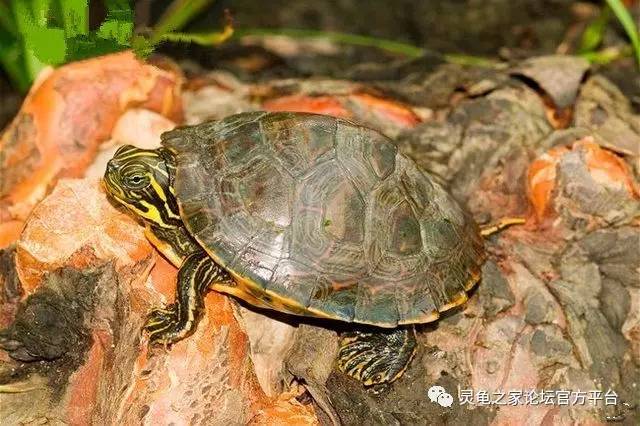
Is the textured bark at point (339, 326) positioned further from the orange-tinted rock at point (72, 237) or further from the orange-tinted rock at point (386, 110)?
the orange-tinted rock at point (386, 110)

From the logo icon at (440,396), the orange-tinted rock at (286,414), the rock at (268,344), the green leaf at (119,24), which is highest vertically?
the green leaf at (119,24)

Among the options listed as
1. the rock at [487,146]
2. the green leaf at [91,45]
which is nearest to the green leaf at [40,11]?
the green leaf at [91,45]

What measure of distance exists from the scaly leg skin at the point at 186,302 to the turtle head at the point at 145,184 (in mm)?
216

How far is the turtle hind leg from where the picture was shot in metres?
2.52

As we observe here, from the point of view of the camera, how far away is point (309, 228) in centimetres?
257

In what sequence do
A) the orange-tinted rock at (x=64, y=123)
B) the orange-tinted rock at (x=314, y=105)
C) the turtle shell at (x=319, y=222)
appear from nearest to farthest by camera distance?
the turtle shell at (x=319, y=222) < the orange-tinted rock at (x=64, y=123) < the orange-tinted rock at (x=314, y=105)

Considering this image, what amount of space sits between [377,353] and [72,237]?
1204 millimetres

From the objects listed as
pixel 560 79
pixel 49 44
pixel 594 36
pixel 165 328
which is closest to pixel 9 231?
pixel 49 44

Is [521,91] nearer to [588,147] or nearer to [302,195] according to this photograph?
[588,147]

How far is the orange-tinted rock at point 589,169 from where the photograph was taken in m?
2.98

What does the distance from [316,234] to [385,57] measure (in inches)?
116

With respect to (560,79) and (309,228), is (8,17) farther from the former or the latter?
(560,79)

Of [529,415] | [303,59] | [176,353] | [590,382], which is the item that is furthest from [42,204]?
[303,59]

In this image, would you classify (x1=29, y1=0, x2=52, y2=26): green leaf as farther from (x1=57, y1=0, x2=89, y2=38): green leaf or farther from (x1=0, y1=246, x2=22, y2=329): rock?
(x1=0, y1=246, x2=22, y2=329): rock
